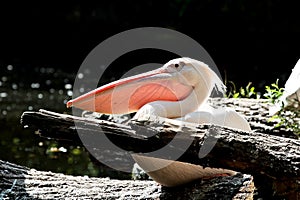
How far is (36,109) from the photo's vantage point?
6.08 metres

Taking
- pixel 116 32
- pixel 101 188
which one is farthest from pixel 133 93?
pixel 116 32

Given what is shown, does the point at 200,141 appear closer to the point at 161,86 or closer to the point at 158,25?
the point at 161,86

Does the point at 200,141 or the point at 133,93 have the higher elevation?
the point at 133,93

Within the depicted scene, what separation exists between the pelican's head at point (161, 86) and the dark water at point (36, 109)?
28 centimetres

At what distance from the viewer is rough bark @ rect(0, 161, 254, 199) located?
2420mm

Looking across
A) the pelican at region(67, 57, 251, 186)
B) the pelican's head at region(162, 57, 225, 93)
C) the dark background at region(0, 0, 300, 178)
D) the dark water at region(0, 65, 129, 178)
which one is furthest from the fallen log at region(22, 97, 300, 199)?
the dark background at region(0, 0, 300, 178)

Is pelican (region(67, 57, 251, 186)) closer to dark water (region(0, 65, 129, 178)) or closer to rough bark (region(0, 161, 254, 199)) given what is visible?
rough bark (region(0, 161, 254, 199))

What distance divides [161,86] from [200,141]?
2.04 feet

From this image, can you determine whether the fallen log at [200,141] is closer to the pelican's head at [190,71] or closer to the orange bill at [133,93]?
the orange bill at [133,93]

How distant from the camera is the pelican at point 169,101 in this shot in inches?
98.6

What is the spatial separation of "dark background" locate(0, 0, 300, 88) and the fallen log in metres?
6.27

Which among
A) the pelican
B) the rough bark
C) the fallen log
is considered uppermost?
the pelican

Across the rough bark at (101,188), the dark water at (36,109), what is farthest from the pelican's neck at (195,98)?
the dark water at (36,109)

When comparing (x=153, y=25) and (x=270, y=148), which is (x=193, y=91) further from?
(x=153, y=25)
